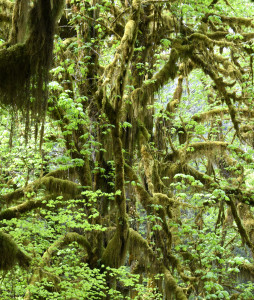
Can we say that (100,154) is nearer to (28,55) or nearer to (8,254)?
(8,254)

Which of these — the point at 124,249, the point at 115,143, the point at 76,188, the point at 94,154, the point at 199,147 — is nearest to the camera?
the point at 115,143

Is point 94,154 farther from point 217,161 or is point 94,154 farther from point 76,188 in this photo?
point 217,161

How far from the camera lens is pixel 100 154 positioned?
8.05 m

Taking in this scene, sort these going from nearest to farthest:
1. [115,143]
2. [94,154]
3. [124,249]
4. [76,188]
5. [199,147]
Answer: [115,143] → [124,249] → [76,188] → [94,154] → [199,147]

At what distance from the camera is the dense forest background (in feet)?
12.9

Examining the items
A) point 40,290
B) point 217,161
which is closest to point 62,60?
point 40,290

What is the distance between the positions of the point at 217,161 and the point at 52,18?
7.74 m

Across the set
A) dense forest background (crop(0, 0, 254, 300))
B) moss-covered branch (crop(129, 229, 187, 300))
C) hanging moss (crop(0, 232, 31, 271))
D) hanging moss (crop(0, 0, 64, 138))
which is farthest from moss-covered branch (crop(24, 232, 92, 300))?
hanging moss (crop(0, 0, 64, 138))

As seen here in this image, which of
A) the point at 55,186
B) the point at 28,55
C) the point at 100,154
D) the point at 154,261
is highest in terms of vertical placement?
the point at 100,154

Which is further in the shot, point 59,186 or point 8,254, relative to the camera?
point 59,186

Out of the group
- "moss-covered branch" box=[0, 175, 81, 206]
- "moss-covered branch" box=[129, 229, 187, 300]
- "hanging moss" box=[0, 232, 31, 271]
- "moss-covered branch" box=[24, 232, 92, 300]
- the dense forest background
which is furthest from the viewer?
"moss-covered branch" box=[129, 229, 187, 300]

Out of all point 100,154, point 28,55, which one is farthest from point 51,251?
point 28,55

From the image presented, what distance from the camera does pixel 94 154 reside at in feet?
26.3

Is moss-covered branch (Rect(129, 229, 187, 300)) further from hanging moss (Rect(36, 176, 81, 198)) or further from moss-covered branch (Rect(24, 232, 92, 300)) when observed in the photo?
hanging moss (Rect(36, 176, 81, 198))
